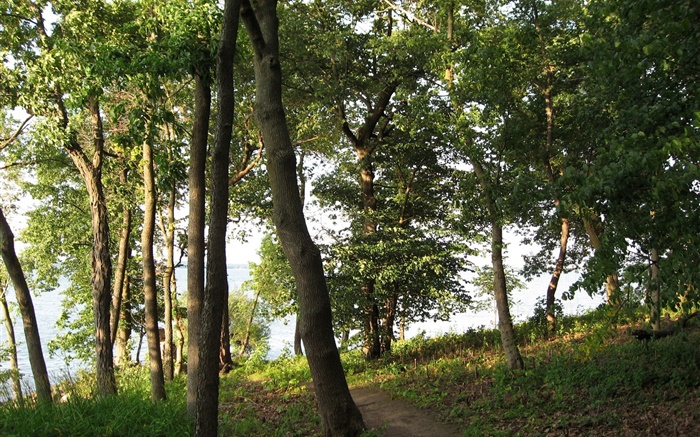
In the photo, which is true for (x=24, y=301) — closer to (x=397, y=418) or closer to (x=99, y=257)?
(x=99, y=257)

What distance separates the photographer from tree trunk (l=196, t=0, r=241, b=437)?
513 cm

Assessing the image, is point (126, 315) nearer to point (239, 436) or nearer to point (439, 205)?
point (439, 205)

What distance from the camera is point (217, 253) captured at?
538 centimetres

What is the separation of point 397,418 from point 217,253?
4.94m

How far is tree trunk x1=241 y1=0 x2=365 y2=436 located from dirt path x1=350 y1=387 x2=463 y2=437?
1.68 metres

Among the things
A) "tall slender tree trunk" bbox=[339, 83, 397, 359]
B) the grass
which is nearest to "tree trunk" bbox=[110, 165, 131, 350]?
the grass

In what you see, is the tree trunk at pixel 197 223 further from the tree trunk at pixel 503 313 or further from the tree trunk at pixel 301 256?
the tree trunk at pixel 503 313

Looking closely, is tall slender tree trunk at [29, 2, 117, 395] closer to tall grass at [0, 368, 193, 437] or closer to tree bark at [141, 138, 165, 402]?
tree bark at [141, 138, 165, 402]

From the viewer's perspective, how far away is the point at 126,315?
1964 cm

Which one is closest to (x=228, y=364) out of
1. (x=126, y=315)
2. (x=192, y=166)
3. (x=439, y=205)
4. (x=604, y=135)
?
(x=126, y=315)

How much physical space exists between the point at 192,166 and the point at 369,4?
8595 mm

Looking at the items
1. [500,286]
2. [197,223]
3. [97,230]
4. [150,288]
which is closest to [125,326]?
[97,230]

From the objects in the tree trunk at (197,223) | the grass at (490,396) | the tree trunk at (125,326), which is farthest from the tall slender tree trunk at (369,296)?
the tree trunk at (125,326)

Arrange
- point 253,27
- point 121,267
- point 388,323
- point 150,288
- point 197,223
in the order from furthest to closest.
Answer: point 388,323 < point 121,267 < point 150,288 < point 197,223 < point 253,27
